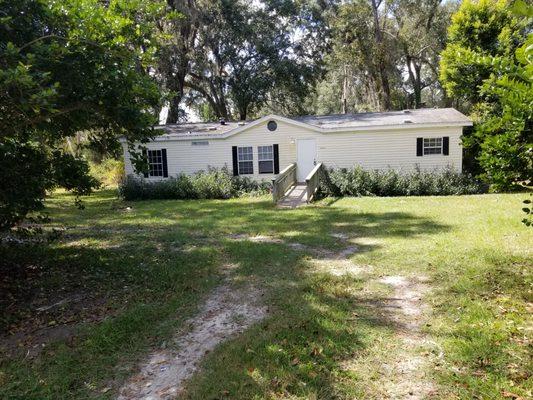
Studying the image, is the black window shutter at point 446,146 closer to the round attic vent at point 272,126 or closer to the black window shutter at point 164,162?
the round attic vent at point 272,126

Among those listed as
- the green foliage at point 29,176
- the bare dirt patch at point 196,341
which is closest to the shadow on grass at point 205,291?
the bare dirt patch at point 196,341

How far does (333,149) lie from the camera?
18.1 m

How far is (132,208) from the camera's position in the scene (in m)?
15.5

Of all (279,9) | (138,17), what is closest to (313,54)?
(279,9)

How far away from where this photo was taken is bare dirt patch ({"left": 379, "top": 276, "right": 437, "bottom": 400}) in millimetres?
3574

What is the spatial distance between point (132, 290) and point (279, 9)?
26.6 m

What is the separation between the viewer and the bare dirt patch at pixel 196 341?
3.84 metres

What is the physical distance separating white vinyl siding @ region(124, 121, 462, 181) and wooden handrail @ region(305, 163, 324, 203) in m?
1.27

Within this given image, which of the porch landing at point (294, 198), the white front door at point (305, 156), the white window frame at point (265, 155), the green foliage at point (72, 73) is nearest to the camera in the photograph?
the green foliage at point (72, 73)

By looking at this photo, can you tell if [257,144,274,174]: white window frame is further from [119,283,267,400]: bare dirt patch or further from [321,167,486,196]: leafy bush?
[119,283,267,400]: bare dirt patch

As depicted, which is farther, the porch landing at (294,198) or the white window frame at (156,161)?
the white window frame at (156,161)

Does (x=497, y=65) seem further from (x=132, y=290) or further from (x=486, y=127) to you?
(x=132, y=290)

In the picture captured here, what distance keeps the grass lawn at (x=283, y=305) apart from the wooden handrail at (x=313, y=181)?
4.17 metres

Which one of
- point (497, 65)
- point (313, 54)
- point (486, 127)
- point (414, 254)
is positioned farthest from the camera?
point (313, 54)
